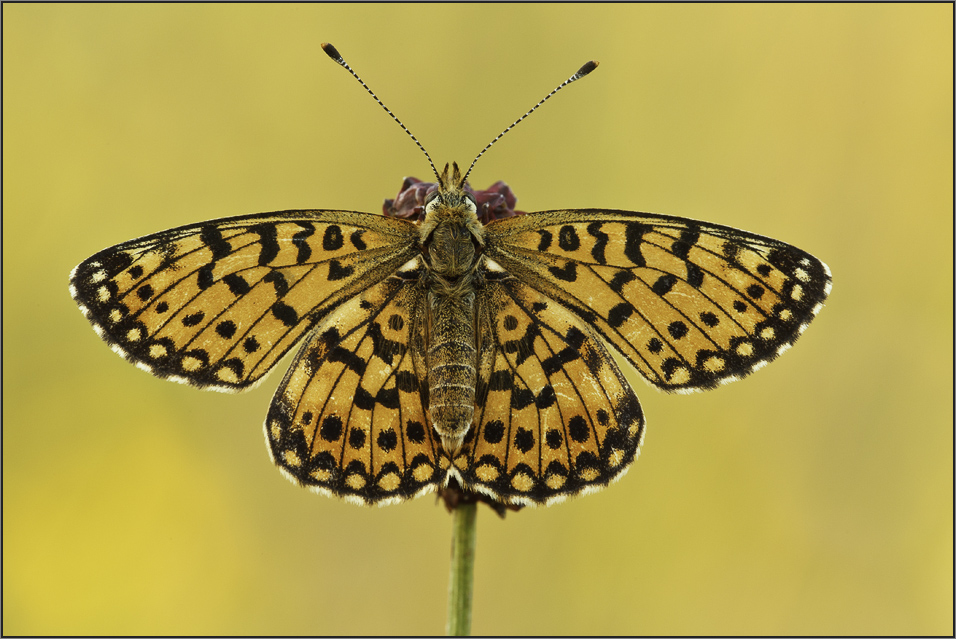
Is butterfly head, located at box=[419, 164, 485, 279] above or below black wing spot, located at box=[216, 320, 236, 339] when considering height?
above

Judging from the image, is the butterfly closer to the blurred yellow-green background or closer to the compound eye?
the compound eye

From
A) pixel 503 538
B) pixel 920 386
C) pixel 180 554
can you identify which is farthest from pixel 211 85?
pixel 920 386

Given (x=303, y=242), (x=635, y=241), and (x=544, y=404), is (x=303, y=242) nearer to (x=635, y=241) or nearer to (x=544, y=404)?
(x=544, y=404)

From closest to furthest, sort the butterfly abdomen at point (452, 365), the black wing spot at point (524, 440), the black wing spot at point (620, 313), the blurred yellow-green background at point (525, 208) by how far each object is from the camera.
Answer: the butterfly abdomen at point (452, 365), the black wing spot at point (524, 440), the black wing spot at point (620, 313), the blurred yellow-green background at point (525, 208)

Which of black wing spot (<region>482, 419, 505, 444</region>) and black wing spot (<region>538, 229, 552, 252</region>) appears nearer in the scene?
black wing spot (<region>482, 419, 505, 444</region>)

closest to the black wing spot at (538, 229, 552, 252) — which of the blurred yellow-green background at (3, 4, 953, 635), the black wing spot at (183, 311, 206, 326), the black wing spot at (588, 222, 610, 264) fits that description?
the black wing spot at (588, 222, 610, 264)

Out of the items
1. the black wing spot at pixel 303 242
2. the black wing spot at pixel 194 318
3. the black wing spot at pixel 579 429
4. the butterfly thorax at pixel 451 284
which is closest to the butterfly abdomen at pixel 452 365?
the butterfly thorax at pixel 451 284

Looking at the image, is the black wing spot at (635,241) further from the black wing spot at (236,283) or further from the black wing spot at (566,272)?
the black wing spot at (236,283)
